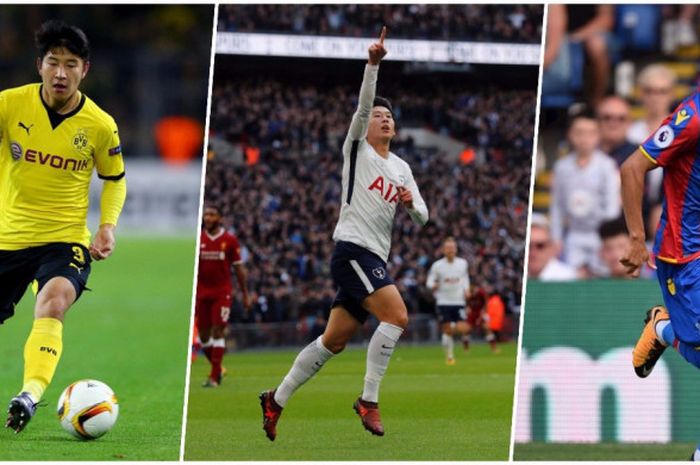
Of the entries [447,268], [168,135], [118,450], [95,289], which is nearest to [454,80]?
[447,268]

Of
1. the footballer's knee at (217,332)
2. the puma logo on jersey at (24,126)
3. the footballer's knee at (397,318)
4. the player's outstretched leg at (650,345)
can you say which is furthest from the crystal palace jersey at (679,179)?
the footballer's knee at (217,332)

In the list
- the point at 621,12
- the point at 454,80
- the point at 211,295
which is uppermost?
the point at 621,12

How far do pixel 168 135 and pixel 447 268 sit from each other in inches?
742

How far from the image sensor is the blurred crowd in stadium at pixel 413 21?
10.3m

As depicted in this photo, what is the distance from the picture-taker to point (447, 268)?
15094 mm

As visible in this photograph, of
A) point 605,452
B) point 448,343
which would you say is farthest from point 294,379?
point 448,343

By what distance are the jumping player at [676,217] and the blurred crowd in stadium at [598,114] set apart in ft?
17.2

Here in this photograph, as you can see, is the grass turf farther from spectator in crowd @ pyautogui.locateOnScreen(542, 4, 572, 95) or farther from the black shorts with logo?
spectator in crowd @ pyautogui.locateOnScreen(542, 4, 572, 95)

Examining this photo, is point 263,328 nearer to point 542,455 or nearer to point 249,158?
point 249,158

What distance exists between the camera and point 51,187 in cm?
693

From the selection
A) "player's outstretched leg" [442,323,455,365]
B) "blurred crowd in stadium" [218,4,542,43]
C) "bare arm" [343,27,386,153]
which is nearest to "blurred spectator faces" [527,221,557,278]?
"blurred crowd in stadium" [218,4,542,43]

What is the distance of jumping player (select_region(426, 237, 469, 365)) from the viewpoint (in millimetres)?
14922

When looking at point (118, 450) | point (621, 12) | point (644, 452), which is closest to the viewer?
point (118, 450)

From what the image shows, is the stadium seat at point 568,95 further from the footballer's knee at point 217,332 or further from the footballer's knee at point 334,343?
the footballer's knee at point 334,343
